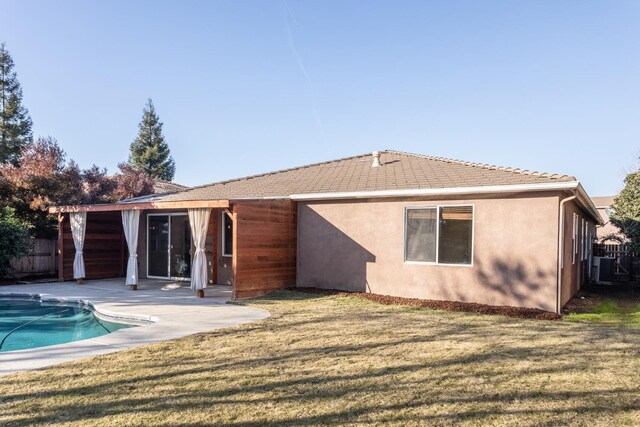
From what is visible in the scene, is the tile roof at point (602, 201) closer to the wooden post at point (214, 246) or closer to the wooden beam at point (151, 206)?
the wooden post at point (214, 246)

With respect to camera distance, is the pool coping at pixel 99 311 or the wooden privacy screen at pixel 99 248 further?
the wooden privacy screen at pixel 99 248

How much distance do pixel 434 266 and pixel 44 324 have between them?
26.9 ft

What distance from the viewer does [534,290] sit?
8656 mm

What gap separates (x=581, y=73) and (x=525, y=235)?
30.7 ft

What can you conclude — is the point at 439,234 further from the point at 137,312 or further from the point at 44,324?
the point at 44,324

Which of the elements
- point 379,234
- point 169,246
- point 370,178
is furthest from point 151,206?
point 379,234

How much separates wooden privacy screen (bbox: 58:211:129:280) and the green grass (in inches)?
535

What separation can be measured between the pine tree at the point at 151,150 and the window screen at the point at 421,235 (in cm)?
4066

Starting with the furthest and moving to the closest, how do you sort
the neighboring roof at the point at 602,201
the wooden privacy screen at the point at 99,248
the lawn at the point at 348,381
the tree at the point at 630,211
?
the neighboring roof at the point at 602,201, the tree at the point at 630,211, the wooden privacy screen at the point at 99,248, the lawn at the point at 348,381

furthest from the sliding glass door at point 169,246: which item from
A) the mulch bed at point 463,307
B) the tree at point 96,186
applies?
the tree at point 96,186

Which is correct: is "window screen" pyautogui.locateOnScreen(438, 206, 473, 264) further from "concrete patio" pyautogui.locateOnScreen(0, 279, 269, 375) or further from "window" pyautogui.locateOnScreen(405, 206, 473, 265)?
"concrete patio" pyautogui.locateOnScreen(0, 279, 269, 375)

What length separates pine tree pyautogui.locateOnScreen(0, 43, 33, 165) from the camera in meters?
33.5

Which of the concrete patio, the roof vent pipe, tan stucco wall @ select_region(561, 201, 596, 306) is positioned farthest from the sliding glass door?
tan stucco wall @ select_region(561, 201, 596, 306)

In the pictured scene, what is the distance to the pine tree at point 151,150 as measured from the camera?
45719mm
